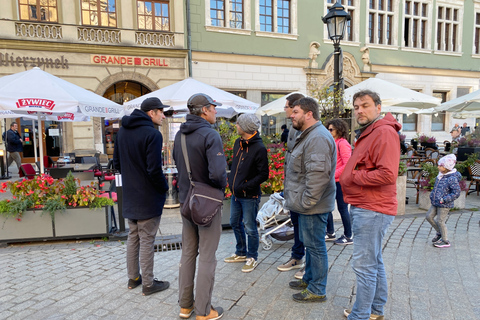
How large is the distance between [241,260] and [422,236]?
300 centimetres

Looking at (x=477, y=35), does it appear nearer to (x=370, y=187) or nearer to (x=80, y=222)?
(x=370, y=187)

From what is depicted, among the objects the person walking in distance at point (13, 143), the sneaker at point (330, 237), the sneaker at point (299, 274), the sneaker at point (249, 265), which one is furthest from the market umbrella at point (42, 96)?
the person walking in distance at point (13, 143)

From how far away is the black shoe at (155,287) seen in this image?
3363 millimetres

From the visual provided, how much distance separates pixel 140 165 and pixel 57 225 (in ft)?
8.41

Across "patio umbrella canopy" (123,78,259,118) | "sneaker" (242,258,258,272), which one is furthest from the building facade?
"sneaker" (242,258,258,272)

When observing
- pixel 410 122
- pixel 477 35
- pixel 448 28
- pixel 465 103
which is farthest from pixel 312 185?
pixel 477 35

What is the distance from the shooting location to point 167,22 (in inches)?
572

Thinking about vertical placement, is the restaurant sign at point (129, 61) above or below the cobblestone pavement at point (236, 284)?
above

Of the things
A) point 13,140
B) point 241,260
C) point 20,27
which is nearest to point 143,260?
point 241,260

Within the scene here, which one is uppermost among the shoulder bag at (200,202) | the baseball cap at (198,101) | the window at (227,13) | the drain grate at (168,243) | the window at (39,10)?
the window at (227,13)

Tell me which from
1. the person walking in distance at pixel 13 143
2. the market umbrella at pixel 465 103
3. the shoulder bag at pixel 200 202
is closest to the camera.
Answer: the shoulder bag at pixel 200 202

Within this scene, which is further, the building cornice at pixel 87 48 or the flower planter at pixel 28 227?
the building cornice at pixel 87 48

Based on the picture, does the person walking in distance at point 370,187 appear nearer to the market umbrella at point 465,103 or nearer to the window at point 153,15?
the market umbrella at point 465,103

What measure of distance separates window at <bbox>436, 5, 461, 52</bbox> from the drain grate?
21583mm
